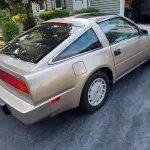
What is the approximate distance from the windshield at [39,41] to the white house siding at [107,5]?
7561 mm

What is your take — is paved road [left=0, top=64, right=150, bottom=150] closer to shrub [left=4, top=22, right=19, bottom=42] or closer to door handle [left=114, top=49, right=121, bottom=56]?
door handle [left=114, top=49, right=121, bottom=56]

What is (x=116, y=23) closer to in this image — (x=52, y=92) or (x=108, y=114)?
(x=108, y=114)

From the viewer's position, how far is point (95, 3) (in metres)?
10.8

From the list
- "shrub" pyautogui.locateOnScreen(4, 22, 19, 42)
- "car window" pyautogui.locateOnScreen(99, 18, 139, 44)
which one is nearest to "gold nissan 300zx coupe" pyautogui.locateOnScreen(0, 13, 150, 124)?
"car window" pyautogui.locateOnScreen(99, 18, 139, 44)

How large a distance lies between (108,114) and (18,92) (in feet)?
4.68

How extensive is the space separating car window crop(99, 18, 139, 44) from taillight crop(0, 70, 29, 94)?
1616 millimetres

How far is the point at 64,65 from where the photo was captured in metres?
2.45

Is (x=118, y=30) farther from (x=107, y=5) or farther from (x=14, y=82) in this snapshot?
(x=107, y=5)

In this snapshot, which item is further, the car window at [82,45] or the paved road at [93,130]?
the car window at [82,45]

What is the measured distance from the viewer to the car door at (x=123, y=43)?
3.19 m

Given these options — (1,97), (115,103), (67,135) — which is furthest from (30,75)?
(115,103)

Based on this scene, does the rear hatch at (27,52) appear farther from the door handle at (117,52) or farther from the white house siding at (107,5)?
the white house siding at (107,5)

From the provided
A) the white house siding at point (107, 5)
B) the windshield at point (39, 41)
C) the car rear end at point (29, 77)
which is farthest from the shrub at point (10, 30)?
the white house siding at point (107, 5)

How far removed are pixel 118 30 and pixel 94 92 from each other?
130 centimetres
